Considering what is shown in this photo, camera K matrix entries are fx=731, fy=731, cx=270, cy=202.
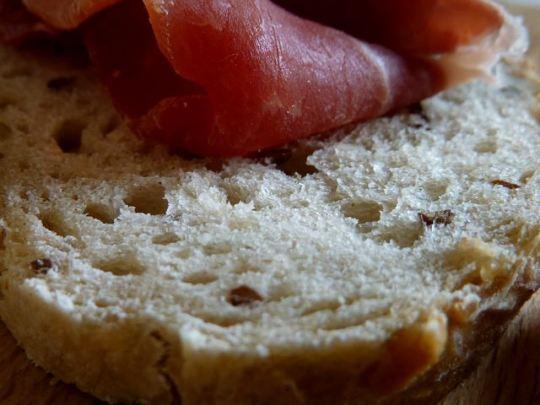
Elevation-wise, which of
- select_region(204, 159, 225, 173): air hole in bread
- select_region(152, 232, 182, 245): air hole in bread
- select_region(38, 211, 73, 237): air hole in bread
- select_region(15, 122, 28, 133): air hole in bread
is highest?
select_region(204, 159, 225, 173): air hole in bread

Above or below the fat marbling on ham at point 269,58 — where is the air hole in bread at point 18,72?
below

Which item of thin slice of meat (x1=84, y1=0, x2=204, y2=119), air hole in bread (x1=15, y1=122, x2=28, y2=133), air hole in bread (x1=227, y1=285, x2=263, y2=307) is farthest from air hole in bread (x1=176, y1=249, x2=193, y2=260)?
air hole in bread (x1=15, y1=122, x2=28, y2=133)

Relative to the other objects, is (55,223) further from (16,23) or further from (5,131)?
(16,23)

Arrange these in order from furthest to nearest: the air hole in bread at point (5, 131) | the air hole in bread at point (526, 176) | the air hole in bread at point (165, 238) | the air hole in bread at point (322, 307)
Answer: the air hole in bread at point (5, 131)
the air hole in bread at point (526, 176)
the air hole in bread at point (165, 238)
the air hole in bread at point (322, 307)

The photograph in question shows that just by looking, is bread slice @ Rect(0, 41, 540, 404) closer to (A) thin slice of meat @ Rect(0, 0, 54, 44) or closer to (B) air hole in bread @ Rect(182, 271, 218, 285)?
(B) air hole in bread @ Rect(182, 271, 218, 285)

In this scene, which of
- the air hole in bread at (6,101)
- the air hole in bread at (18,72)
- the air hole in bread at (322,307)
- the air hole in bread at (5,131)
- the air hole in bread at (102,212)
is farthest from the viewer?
the air hole in bread at (18,72)

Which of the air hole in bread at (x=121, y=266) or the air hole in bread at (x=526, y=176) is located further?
the air hole in bread at (x=526, y=176)

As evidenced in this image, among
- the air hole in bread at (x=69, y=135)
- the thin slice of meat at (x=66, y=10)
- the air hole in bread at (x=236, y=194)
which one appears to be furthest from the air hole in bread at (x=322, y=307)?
the thin slice of meat at (x=66, y=10)

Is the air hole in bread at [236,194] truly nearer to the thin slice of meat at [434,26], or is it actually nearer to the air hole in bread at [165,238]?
the air hole in bread at [165,238]
